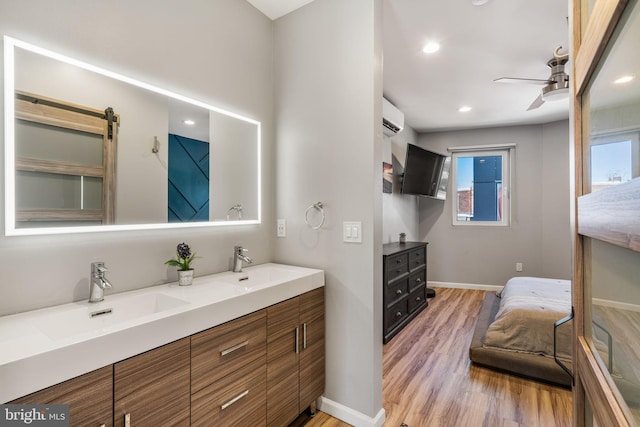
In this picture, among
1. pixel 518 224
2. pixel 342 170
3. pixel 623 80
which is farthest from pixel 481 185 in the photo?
pixel 623 80

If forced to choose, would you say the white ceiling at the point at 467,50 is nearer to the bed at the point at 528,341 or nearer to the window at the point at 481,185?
the window at the point at 481,185

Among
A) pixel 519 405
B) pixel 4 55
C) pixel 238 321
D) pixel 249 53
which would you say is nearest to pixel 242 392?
pixel 238 321

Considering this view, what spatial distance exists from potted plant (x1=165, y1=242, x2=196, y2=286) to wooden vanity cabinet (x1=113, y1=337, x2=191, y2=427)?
48 cm

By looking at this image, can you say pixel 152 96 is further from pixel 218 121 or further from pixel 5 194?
pixel 5 194

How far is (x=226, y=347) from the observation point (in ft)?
4.20

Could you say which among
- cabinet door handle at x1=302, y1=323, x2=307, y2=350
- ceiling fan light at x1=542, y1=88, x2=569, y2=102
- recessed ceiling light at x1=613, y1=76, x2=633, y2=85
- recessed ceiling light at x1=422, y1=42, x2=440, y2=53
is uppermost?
recessed ceiling light at x1=422, y1=42, x2=440, y2=53

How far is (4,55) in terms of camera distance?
1.10m

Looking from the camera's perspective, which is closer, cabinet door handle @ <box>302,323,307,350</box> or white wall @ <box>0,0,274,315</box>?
white wall @ <box>0,0,274,315</box>

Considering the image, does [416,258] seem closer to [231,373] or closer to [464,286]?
[464,286]

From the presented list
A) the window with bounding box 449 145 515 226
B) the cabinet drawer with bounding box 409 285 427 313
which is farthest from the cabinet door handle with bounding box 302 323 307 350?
the window with bounding box 449 145 515 226

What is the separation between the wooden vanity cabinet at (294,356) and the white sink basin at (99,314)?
0.51m

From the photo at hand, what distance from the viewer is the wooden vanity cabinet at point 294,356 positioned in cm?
152

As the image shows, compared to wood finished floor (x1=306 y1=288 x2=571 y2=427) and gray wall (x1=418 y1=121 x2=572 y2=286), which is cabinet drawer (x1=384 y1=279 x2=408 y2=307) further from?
gray wall (x1=418 y1=121 x2=572 y2=286)

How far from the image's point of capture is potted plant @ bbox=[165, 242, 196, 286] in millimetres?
1554
